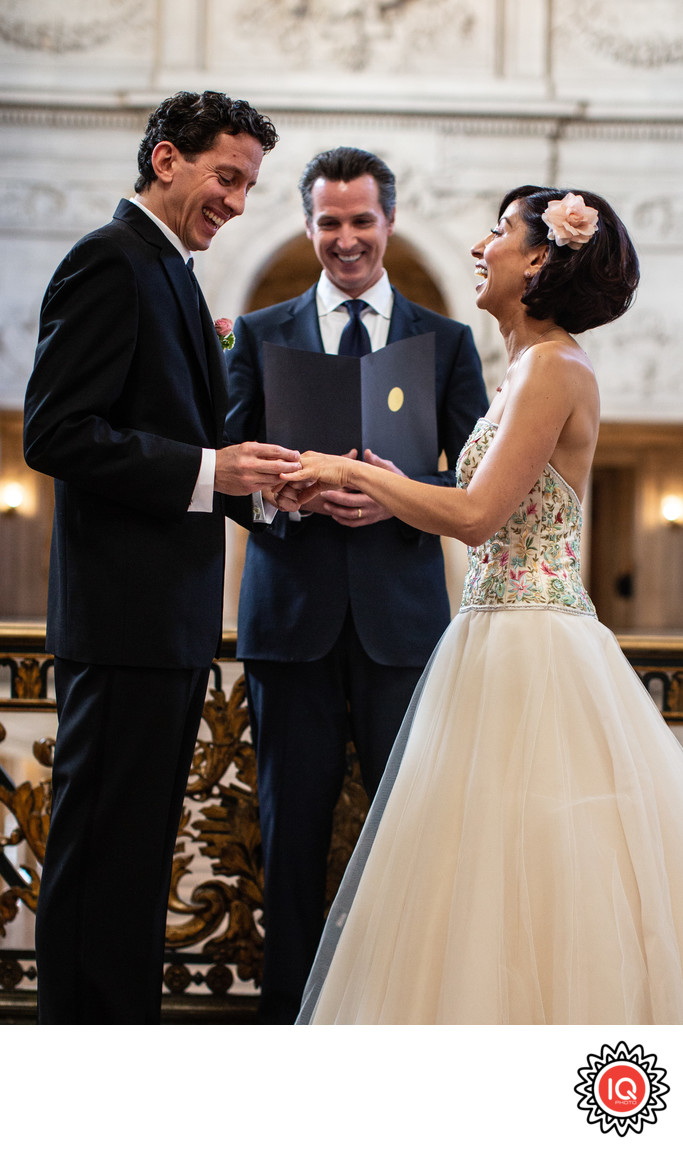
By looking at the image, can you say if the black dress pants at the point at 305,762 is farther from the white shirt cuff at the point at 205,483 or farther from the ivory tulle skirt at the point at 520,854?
the white shirt cuff at the point at 205,483

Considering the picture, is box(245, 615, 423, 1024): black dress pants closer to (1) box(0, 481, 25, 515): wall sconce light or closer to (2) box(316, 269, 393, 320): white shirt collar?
(2) box(316, 269, 393, 320): white shirt collar

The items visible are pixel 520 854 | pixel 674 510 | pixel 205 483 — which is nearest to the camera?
pixel 520 854

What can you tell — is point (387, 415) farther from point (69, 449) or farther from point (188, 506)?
point (69, 449)

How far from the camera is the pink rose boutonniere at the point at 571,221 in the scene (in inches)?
86.2

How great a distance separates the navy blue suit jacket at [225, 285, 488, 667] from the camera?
2.65m

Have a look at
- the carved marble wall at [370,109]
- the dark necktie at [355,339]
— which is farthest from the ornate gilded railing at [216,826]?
the carved marble wall at [370,109]

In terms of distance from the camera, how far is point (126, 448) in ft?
6.59

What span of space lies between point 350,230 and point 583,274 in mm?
824

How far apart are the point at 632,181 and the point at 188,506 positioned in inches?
476

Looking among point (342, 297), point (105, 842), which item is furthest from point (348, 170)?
point (105, 842)

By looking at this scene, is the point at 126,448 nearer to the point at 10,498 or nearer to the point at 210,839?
the point at 210,839

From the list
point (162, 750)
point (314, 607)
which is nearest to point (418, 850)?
point (162, 750)

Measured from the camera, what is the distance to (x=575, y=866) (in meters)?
1.96

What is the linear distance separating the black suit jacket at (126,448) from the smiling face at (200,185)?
0.25 feet
